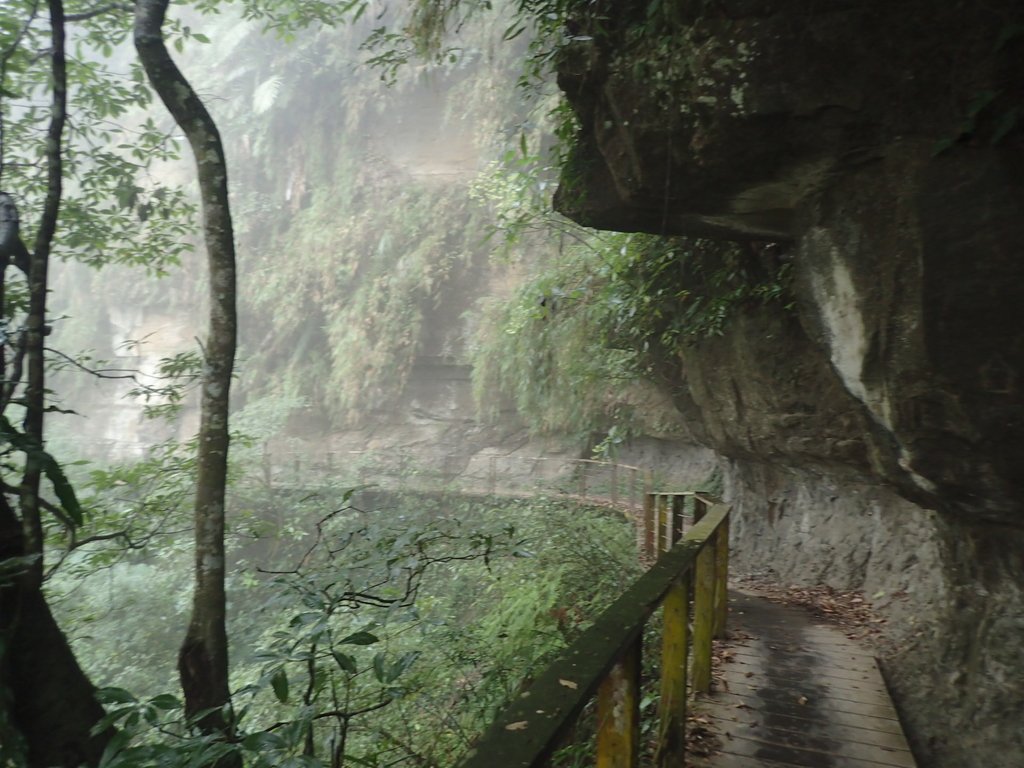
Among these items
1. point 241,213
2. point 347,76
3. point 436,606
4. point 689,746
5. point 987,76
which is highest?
point 347,76

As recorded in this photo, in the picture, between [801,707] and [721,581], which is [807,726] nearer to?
[801,707]

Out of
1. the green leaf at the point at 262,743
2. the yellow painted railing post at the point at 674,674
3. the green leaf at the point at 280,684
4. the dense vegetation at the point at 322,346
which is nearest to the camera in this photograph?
the green leaf at the point at 262,743

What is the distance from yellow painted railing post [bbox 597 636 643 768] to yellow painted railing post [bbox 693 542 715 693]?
6.63ft

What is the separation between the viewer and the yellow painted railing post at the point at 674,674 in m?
3.00

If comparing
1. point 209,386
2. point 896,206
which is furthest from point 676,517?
point 209,386

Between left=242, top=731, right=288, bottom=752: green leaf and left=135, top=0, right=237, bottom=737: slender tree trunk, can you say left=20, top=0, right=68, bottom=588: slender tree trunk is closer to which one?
left=135, top=0, right=237, bottom=737: slender tree trunk

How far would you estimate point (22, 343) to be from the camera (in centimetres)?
336

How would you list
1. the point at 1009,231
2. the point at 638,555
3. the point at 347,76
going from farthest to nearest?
the point at 347,76 → the point at 638,555 → the point at 1009,231

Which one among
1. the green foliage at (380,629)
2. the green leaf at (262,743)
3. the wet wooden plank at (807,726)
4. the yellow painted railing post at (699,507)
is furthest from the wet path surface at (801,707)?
the green leaf at (262,743)

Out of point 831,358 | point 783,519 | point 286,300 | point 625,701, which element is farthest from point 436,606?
point 286,300

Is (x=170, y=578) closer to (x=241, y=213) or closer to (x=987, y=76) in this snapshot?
(x=241, y=213)

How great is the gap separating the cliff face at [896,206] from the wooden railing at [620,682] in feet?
4.80

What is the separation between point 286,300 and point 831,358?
2146 centimetres

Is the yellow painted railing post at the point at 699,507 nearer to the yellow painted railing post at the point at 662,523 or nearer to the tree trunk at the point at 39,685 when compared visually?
the yellow painted railing post at the point at 662,523
